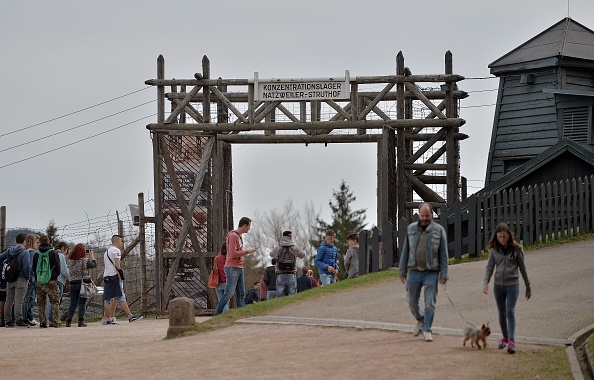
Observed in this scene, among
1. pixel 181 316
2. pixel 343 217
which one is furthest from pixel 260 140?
pixel 343 217

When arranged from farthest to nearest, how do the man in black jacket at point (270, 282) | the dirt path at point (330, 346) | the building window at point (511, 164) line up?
the building window at point (511, 164) → the man in black jacket at point (270, 282) → the dirt path at point (330, 346)

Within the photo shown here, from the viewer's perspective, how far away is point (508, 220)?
2539 cm

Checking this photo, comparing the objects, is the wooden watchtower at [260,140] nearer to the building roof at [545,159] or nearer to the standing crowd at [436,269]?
the building roof at [545,159]

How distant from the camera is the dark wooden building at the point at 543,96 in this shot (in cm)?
3316

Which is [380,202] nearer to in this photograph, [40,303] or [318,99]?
[318,99]

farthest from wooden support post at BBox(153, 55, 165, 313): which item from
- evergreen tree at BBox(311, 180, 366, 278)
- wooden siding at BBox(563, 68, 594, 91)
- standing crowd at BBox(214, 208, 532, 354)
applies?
evergreen tree at BBox(311, 180, 366, 278)

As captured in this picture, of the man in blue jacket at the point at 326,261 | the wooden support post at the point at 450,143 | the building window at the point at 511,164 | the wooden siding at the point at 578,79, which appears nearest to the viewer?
the man in blue jacket at the point at 326,261

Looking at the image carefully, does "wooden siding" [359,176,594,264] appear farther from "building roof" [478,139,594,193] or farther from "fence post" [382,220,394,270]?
"building roof" [478,139,594,193]

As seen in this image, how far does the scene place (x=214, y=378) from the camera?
1263 cm

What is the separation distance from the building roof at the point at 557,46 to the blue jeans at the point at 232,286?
52.1ft

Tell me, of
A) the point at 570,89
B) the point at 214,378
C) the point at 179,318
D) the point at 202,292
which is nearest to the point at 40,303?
the point at 179,318

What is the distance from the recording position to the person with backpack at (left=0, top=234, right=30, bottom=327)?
71.7 feet

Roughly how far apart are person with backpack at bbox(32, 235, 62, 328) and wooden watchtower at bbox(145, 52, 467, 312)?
637 centimetres

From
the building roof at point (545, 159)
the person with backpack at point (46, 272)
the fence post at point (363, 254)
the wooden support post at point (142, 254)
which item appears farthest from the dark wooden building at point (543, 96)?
the person with backpack at point (46, 272)
